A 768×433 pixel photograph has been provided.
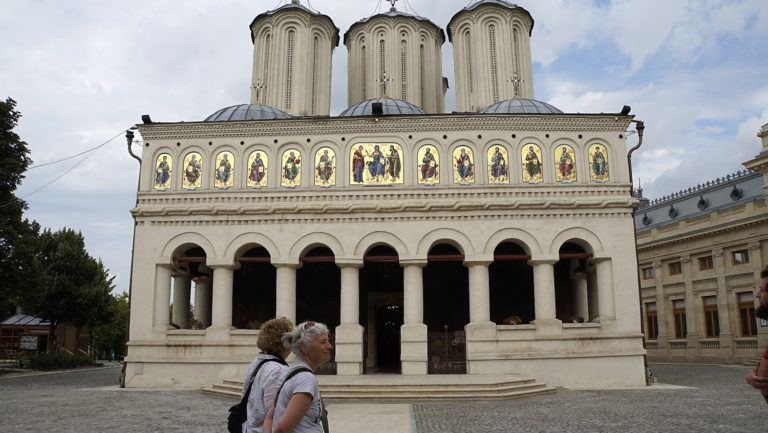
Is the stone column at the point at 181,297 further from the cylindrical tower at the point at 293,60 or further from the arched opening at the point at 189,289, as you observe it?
the cylindrical tower at the point at 293,60

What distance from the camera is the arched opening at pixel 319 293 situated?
25688 mm

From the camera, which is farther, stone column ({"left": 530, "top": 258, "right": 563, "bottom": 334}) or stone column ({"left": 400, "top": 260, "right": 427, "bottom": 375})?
stone column ({"left": 530, "top": 258, "right": 563, "bottom": 334})

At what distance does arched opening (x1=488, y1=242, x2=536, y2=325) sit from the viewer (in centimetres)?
2558

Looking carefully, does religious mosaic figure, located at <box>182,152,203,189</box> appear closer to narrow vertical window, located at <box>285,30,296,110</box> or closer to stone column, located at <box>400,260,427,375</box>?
narrow vertical window, located at <box>285,30,296,110</box>

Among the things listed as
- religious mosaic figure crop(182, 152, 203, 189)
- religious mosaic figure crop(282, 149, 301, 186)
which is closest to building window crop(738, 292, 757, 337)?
religious mosaic figure crop(282, 149, 301, 186)

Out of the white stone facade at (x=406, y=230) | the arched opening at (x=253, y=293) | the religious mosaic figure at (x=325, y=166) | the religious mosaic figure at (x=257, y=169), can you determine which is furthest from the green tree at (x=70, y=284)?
the religious mosaic figure at (x=325, y=166)

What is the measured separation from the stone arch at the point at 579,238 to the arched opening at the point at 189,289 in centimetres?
1263

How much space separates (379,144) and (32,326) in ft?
117

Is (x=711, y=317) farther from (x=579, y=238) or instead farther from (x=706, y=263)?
(x=579, y=238)

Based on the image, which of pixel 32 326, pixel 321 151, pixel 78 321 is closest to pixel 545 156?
pixel 321 151

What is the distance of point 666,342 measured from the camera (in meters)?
36.9

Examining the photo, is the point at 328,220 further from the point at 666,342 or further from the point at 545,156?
the point at 666,342

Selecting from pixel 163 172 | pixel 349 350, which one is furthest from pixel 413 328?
pixel 163 172

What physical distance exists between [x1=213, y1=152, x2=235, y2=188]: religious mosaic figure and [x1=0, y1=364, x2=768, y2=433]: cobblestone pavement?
7524 millimetres
